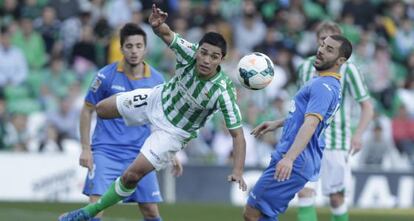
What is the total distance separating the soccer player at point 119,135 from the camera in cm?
1273

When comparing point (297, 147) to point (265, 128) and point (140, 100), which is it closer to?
point (265, 128)

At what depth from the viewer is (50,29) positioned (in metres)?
23.6

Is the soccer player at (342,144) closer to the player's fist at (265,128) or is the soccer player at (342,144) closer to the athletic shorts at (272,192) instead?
the player's fist at (265,128)

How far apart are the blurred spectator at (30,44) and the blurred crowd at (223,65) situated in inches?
0.8

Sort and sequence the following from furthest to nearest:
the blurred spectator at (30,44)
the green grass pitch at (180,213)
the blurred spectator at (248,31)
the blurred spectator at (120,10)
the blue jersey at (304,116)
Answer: the blurred spectator at (248,31) → the blurred spectator at (120,10) → the blurred spectator at (30,44) → the green grass pitch at (180,213) → the blue jersey at (304,116)

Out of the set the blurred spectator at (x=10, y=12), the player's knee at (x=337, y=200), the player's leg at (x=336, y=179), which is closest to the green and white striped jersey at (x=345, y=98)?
the player's leg at (x=336, y=179)

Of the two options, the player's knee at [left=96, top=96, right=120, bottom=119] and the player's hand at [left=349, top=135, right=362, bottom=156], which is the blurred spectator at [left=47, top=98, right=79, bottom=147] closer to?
the player's hand at [left=349, top=135, right=362, bottom=156]

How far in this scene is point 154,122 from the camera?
12.0 meters

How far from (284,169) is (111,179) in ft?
8.84

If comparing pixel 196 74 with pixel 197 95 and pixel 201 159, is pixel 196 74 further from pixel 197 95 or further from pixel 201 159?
pixel 201 159

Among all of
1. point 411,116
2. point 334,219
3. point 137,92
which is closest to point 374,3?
point 411,116

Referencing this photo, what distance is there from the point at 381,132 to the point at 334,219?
26.7 feet

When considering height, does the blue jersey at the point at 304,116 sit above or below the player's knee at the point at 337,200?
above

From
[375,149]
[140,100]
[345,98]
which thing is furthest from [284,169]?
[375,149]
